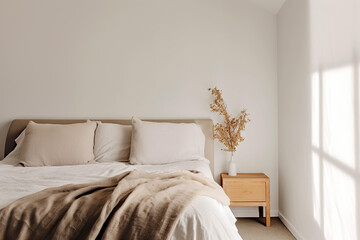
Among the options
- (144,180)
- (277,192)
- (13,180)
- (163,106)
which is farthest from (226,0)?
(13,180)

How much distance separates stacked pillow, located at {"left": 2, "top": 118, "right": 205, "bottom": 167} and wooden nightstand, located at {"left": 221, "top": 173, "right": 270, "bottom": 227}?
1.38 feet

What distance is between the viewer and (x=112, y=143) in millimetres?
3164

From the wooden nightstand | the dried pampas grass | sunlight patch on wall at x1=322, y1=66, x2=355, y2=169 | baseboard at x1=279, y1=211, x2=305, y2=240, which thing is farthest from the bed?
baseboard at x1=279, y1=211, x2=305, y2=240

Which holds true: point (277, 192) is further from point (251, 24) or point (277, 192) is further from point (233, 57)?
point (251, 24)

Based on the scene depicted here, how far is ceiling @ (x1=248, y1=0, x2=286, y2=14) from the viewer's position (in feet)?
10.7

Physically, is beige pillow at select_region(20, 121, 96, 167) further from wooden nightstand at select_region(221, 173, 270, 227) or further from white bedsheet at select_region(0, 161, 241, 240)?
wooden nightstand at select_region(221, 173, 270, 227)

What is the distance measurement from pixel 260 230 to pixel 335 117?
4.99 feet

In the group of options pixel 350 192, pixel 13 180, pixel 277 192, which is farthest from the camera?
pixel 277 192

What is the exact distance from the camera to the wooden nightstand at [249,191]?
3.14 m

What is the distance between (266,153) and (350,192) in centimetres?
167

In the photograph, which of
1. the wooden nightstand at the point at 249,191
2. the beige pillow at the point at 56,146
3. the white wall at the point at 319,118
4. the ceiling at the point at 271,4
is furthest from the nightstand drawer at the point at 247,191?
the ceiling at the point at 271,4

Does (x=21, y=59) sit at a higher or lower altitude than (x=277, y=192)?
higher

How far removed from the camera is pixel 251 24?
3.49m

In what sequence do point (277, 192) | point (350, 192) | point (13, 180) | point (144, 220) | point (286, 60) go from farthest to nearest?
point (277, 192), point (286, 60), point (13, 180), point (350, 192), point (144, 220)
